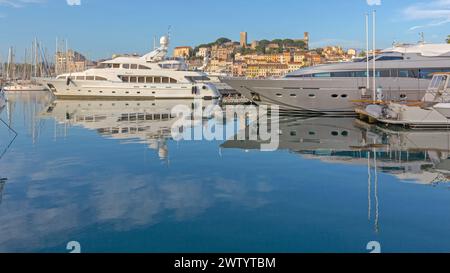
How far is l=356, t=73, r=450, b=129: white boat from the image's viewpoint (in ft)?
58.7

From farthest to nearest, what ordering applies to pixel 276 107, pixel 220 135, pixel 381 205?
1. pixel 276 107
2. pixel 220 135
3. pixel 381 205

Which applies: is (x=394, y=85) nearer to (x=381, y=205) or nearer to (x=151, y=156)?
(x=151, y=156)

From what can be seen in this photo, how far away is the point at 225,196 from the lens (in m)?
7.70

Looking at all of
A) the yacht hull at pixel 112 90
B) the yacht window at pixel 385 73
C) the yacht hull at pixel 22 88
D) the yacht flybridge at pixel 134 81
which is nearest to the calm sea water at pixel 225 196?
the yacht window at pixel 385 73

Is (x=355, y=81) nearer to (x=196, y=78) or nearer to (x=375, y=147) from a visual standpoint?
(x=375, y=147)

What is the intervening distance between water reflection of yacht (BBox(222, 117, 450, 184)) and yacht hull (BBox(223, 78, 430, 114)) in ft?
19.9

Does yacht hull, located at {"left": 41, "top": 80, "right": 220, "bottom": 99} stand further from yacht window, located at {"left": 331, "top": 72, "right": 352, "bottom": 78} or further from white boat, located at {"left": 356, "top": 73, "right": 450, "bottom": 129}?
white boat, located at {"left": 356, "top": 73, "right": 450, "bottom": 129}

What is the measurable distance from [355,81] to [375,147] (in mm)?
12446

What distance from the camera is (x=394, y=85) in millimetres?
24984

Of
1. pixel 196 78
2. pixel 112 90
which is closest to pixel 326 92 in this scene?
pixel 196 78

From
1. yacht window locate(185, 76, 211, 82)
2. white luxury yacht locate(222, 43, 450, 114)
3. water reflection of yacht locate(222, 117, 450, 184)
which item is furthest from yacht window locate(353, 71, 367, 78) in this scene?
yacht window locate(185, 76, 211, 82)

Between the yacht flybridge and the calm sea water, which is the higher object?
the yacht flybridge
